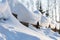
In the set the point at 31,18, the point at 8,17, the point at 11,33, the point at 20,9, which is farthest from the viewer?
the point at 31,18

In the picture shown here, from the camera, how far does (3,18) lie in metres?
5.96

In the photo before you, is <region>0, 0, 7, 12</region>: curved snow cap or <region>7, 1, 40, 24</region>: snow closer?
<region>0, 0, 7, 12</region>: curved snow cap

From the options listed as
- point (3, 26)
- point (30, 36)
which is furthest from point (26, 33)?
point (3, 26)

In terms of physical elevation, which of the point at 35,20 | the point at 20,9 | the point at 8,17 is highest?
the point at 8,17

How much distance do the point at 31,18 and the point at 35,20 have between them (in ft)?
A: 3.13

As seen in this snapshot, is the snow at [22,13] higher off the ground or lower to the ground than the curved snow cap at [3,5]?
lower

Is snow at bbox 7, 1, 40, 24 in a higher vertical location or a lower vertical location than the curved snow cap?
lower

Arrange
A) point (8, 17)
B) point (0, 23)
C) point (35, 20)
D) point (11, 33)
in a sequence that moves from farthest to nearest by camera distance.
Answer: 1. point (35, 20)
2. point (8, 17)
3. point (0, 23)
4. point (11, 33)

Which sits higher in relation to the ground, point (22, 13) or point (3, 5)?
point (3, 5)

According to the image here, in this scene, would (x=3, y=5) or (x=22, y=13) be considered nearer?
(x=3, y=5)

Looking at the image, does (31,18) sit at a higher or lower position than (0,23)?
lower

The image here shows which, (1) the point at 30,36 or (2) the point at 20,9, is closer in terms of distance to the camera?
(1) the point at 30,36

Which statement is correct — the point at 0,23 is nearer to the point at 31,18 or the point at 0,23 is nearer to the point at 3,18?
the point at 3,18

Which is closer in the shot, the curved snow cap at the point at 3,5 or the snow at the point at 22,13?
the curved snow cap at the point at 3,5
